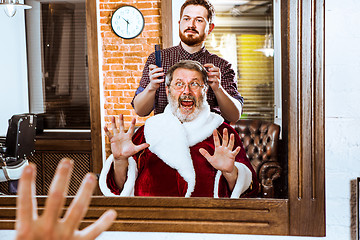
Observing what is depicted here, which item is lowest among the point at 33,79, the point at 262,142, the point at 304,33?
the point at 262,142

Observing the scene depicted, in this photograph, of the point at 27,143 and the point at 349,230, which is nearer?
the point at 349,230

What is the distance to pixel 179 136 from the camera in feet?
4.62

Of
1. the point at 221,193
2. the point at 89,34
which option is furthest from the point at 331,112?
the point at 89,34

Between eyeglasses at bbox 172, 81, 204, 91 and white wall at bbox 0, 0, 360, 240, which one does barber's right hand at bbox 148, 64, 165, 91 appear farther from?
white wall at bbox 0, 0, 360, 240

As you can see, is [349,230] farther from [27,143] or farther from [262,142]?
[27,143]

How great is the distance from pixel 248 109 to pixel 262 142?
0.41ft

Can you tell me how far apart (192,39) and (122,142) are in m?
0.45

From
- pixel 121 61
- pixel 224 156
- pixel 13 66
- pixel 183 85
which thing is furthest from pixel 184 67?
pixel 13 66

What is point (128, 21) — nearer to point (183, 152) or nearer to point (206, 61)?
point (206, 61)

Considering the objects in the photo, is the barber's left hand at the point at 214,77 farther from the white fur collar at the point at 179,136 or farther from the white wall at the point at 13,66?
the white wall at the point at 13,66

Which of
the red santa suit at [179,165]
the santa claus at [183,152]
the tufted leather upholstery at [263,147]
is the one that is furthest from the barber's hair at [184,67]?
the tufted leather upholstery at [263,147]

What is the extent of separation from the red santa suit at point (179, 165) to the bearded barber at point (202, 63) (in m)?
0.05

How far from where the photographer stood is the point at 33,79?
1.44 metres

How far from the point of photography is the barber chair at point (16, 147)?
144 cm
